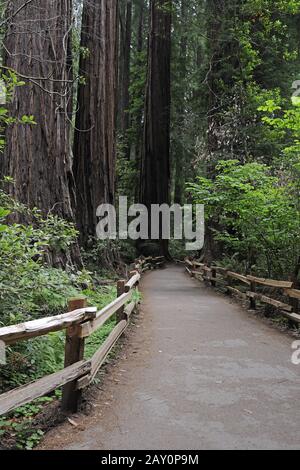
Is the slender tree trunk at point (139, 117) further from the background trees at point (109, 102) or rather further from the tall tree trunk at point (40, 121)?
the tall tree trunk at point (40, 121)

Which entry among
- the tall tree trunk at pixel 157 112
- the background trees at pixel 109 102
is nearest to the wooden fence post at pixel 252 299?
the background trees at pixel 109 102

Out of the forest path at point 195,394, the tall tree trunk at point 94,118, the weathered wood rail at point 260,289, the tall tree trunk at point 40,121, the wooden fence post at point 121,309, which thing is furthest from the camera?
the tall tree trunk at point 94,118

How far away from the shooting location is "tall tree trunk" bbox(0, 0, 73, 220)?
8.98m

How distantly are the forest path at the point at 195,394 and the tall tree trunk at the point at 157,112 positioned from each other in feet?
61.3

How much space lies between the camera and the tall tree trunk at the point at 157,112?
2603 cm

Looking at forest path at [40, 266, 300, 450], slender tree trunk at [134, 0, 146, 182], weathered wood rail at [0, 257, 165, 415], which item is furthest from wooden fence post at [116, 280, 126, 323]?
slender tree trunk at [134, 0, 146, 182]

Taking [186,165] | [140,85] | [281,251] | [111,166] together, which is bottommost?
[281,251]

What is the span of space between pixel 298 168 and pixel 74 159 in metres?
8.73

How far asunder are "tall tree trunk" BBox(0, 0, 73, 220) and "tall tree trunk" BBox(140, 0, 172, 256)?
53.9ft

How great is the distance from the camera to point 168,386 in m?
5.26

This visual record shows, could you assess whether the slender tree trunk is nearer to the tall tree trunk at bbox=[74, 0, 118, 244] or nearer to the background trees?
the background trees

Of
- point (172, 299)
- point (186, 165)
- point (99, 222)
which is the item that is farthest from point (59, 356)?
point (186, 165)
